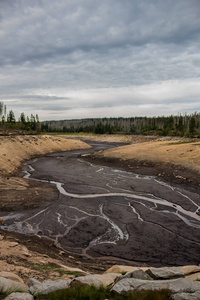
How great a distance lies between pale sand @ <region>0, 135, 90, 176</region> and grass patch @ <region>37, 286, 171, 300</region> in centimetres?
2432

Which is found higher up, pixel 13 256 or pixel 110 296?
pixel 110 296

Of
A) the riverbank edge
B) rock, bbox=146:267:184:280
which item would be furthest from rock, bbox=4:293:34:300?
the riverbank edge

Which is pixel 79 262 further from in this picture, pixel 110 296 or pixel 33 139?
pixel 33 139

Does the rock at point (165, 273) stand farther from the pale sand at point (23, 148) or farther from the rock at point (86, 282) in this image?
the pale sand at point (23, 148)

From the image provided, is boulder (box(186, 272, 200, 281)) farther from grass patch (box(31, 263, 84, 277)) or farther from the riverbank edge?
the riverbank edge

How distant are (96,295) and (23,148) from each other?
45.5m

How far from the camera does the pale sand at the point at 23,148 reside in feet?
102

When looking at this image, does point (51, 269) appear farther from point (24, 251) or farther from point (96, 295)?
point (96, 295)

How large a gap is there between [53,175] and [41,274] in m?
20.9

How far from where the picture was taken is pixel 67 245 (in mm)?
10484

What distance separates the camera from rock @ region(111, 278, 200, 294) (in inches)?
173

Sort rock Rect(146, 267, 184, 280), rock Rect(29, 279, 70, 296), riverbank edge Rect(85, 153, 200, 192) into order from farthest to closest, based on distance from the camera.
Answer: riverbank edge Rect(85, 153, 200, 192) < rock Rect(146, 267, 184, 280) < rock Rect(29, 279, 70, 296)

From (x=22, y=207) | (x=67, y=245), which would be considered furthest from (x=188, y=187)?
(x=22, y=207)

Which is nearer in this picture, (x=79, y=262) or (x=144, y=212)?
(x=79, y=262)
